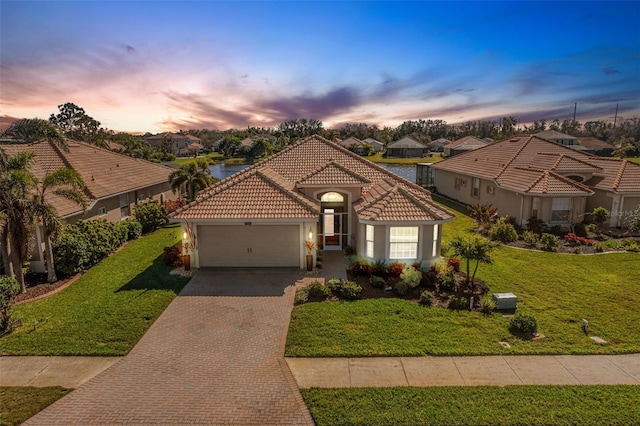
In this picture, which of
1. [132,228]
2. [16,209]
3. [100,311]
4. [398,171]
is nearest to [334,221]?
[100,311]

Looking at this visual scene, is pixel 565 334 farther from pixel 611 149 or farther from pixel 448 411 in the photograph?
pixel 611 149

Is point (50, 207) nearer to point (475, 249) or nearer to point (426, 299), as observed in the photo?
point (426, 299)

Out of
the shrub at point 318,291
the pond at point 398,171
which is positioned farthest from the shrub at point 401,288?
the pond at point 398,171

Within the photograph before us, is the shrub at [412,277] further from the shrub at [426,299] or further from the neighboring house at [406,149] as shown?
the neighboring house at [406,149]

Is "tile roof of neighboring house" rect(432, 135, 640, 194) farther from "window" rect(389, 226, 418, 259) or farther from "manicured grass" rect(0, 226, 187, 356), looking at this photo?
"manicured grass" rect(0, 226, 187, 356)

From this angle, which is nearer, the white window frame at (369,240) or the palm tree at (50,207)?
the palm tree at (50,207)

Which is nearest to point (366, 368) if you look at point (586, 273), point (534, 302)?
point (534, 302)

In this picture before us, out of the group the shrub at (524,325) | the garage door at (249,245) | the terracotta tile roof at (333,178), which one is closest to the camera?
the shrub at (524,325)
